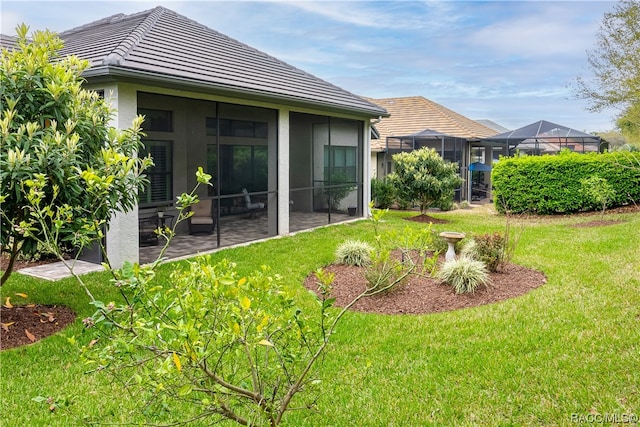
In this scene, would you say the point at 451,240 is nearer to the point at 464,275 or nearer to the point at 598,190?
the point at 464,275

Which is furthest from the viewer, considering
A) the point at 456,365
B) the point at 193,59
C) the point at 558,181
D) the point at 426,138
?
the point at 426,138

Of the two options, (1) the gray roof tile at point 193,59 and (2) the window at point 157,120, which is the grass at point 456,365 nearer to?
(2) the window at point 157,120

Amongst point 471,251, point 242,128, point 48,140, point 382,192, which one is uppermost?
point 242,128

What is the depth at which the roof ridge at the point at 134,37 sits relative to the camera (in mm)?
7840

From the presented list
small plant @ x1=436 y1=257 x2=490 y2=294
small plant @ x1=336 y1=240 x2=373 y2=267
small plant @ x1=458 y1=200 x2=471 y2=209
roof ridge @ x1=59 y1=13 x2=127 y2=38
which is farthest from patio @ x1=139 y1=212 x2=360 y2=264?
small plant @ x1=458 y1=200 x2=471 y2=209

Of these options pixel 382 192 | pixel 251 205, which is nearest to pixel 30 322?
pixel 251 205

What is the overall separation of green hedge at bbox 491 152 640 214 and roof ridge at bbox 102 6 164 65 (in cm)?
1232

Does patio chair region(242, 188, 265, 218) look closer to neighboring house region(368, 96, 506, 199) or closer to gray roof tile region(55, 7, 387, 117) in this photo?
gray roof tile region(55, 7, 387, 117)

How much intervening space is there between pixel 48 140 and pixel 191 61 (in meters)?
5.56

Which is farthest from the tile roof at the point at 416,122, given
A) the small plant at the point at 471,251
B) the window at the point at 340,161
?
the small plant at the point at 471,251

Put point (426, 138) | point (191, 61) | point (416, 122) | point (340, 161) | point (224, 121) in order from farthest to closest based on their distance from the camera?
point (416, 122), point (426, 138), point (340, 161), point (224, 121), point (191, 61)

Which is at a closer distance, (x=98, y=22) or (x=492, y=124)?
(x=98, y=22)

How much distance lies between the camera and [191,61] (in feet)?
32.9

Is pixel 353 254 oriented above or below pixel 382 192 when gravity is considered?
below
